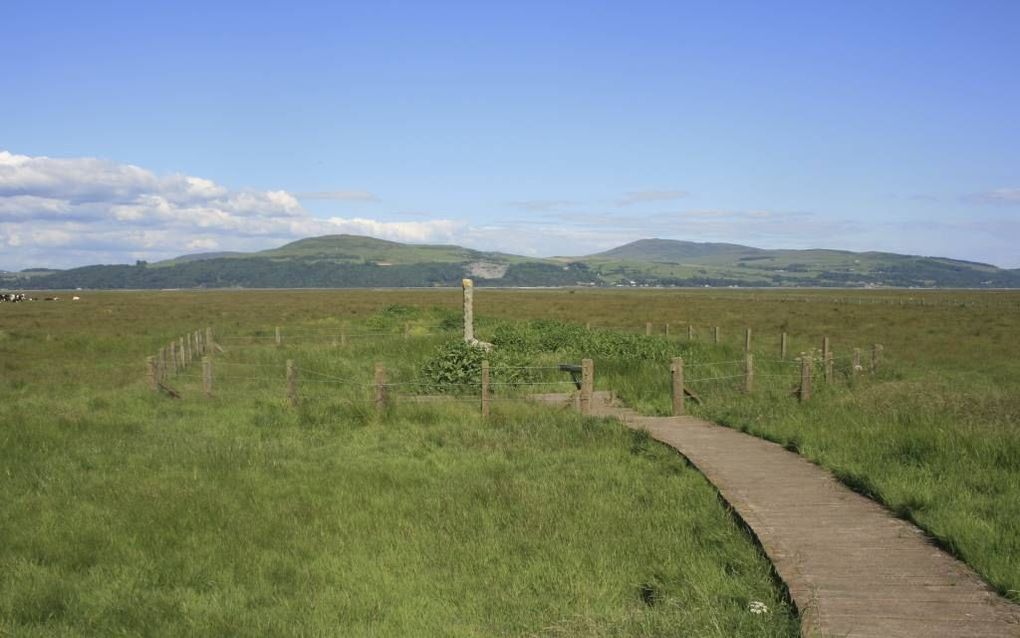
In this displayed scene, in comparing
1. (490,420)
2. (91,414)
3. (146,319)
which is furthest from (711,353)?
(146,319)

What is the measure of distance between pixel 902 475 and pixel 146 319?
5592 cm

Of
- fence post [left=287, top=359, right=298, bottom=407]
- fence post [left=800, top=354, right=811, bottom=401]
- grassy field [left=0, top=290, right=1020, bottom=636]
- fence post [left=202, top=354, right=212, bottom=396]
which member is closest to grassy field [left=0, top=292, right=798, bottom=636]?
grassy field [left=0, top=290, right=1020, bottom=636]

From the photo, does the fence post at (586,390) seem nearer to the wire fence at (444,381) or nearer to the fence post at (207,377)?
the wire fence at (444,381)

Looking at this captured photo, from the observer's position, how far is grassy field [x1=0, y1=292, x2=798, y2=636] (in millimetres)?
6695

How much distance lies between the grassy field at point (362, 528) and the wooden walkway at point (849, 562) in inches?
11.1

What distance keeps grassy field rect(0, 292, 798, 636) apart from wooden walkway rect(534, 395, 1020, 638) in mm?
282

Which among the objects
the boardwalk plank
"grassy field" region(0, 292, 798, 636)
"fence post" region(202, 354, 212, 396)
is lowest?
"grassy field" region(0, 292, 798, 636)

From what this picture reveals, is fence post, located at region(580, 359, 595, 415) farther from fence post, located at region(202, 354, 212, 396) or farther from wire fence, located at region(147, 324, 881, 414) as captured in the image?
fence post, located at region(202, 354, 212, 396)

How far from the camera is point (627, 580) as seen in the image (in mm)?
7336

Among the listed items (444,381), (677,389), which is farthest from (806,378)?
(444,381)

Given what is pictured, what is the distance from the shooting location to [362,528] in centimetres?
909

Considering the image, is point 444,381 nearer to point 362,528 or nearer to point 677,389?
point 677,389

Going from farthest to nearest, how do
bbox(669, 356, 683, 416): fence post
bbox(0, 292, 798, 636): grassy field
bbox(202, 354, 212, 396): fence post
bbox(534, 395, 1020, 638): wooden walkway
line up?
bbox(202, 354, 212, 396): fence post < bbox(669, 356, 683, 416): fence post < bbox(0, 292, 798, 636): grassy field < bbox(534, 395, 1020, 638): wooden walkway

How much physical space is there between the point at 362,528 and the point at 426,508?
0.97m
